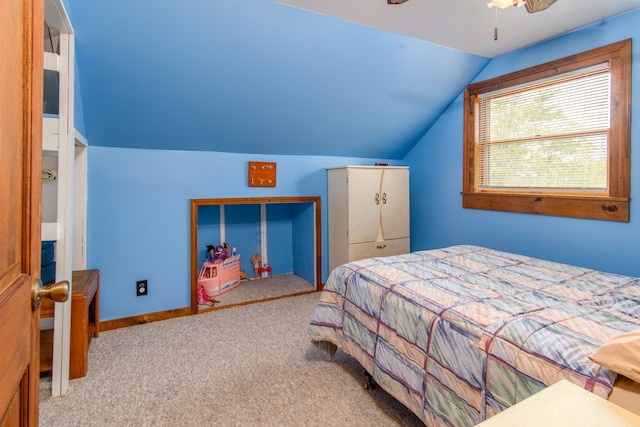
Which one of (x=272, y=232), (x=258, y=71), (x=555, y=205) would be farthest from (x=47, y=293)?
→ (x=272, y=232)

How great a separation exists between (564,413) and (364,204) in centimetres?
282

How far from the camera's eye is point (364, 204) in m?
3.49

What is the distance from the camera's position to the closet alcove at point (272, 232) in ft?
12.3

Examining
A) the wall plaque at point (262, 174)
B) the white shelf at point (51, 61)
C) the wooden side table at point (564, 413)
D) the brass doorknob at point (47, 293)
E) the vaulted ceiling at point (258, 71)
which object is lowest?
the wooden side table at point (564, 413)

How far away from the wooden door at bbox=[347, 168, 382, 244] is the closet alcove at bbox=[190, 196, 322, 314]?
456 mm

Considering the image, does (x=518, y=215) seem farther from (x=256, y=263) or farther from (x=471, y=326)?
(x=256, y=263)

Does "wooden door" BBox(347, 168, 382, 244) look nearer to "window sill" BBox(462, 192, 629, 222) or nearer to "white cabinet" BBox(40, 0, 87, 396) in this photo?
"window sill" BBox(462, 192, 629, 222)

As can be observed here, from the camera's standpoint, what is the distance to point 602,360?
918mm

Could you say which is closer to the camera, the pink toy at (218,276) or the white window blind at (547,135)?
the white window blind at (547,135)

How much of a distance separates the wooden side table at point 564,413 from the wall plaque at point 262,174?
115 inches

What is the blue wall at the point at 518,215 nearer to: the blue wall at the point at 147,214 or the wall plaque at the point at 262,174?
the wall plaque at the point at 262,174

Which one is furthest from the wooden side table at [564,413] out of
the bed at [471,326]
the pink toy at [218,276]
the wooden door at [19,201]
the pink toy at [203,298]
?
the pink toy at [218,276]

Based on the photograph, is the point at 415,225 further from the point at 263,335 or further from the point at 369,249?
the point at 263,335

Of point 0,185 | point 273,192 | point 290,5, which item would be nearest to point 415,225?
point 273,192
